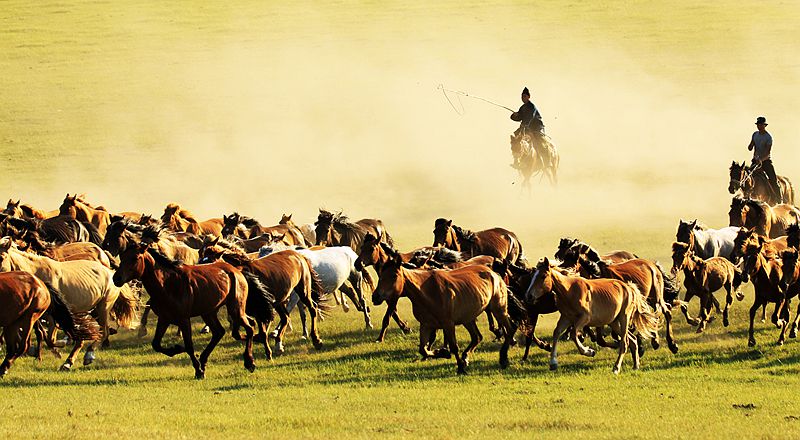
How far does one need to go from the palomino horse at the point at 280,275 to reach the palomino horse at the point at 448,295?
2.26 meters

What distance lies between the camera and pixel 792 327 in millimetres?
19953

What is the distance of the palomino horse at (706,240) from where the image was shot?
24.0 meters

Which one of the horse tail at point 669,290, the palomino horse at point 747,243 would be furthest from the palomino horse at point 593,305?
the palomino horse at point 747,243

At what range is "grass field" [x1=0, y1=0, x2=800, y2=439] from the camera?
15.2 metres

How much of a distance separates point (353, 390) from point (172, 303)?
2.75 metres

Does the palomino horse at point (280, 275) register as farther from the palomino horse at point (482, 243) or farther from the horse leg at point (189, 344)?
the palomino horse at point (482, 243)

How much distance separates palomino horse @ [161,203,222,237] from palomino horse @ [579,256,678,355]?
10.1 meters

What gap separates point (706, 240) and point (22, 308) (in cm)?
1335

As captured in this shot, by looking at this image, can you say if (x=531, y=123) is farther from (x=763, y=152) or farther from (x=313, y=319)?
(x=313, y=319)

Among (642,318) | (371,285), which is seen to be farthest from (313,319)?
(642,318)

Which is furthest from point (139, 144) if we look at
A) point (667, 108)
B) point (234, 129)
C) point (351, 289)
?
point (351, 289)

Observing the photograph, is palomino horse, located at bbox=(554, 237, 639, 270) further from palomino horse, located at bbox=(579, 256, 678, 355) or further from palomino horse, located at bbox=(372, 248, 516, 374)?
palomino horse, located at bbox=(372, 248, 516, 374)

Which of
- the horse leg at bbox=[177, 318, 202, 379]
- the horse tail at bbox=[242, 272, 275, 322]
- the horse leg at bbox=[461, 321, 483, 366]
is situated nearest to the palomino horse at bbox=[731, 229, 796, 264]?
the horse leg at bbox=[461, 321, 483, 366]

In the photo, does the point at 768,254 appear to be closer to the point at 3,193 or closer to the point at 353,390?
the point at 353,390
